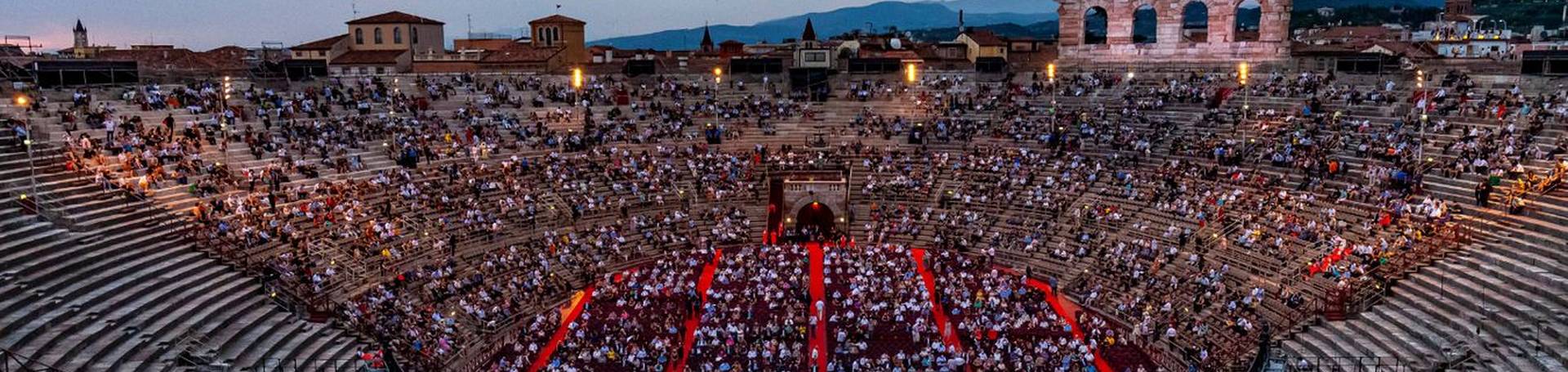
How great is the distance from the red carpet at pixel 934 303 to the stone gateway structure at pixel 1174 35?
66.8 ft

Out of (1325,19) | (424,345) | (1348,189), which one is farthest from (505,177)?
(1325,19)

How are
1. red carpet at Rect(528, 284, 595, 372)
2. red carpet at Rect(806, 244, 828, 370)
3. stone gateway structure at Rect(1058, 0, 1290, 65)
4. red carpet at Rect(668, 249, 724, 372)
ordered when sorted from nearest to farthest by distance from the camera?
red carpet at Rect(528, 284, 595, 372), red carpet at Rect(668, 249, 724, 372), red carpet at Rect(806, 244, 828, 370), stone gateway structure at Rect(1058, 0, 1290, 65)

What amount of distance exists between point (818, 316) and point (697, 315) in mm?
3902

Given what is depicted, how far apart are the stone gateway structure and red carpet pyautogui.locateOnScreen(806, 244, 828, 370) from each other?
2203 cm

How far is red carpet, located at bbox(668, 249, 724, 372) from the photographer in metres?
31.2

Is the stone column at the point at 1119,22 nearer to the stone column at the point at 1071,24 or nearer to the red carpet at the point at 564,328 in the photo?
the stone column at the point at 1071,24

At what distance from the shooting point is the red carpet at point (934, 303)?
3241cm

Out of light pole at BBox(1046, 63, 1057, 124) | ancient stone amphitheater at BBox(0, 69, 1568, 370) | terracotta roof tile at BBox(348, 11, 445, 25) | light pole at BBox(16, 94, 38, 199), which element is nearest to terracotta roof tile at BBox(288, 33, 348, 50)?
terracotta roof tile at BBox(348, 11, 445, 25)

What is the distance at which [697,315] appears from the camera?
116 feet

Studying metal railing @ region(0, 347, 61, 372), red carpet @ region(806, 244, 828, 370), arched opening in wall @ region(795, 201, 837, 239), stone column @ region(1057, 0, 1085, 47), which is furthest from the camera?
stone column @ region(1057, 0, 1085, 47)

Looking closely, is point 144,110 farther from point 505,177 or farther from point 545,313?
point 545,313

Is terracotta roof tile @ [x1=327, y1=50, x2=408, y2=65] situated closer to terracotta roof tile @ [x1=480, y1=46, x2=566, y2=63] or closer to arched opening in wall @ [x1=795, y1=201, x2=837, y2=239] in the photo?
terracotta roof tile @ [x1=480, y1=46, x2=566, y2=63]

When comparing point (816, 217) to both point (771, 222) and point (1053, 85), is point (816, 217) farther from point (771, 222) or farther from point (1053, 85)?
point (1053, 85)

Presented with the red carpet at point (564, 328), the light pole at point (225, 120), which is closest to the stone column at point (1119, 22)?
the red carpet at point (564, 328)
